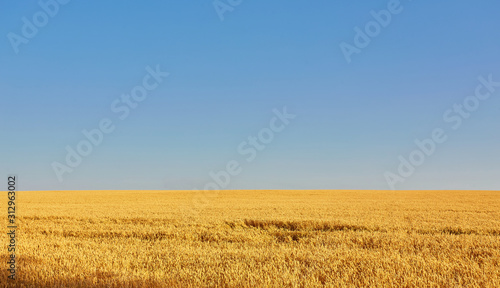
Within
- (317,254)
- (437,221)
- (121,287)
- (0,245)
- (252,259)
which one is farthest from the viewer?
(437,221)

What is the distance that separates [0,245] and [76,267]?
5366 mm

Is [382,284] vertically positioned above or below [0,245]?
below

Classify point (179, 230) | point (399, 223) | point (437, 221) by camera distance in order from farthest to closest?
point (437, 221), point (399, 223), point (179, 230)

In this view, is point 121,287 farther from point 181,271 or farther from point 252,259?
point 252,259

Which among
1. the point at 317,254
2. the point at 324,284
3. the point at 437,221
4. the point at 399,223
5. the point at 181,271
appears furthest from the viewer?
the point at 437,221

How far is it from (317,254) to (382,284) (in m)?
3.03

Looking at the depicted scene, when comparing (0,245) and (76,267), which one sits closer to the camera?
(76,267)

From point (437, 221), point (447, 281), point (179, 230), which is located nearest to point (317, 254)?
point (447, 281)

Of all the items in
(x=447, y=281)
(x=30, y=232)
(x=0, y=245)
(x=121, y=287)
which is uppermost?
(x=30, y=232)

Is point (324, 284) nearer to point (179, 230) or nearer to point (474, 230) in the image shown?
point (179, 230)

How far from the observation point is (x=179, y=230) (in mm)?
15172

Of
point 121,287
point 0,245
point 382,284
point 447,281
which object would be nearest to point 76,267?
point 121,287

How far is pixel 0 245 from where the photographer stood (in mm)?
11648

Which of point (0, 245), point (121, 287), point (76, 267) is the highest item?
point (0, 245)
